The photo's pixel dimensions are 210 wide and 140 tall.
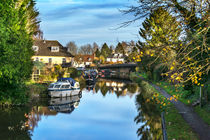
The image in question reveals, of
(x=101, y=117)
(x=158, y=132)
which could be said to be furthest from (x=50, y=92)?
(x=158, y=132)

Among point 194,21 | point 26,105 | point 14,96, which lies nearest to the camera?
point 194,21

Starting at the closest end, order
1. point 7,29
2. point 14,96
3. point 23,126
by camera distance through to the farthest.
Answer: point 23,126, point 7,29, point 14,96

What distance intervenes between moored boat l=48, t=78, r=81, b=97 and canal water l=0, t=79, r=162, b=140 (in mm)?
1632

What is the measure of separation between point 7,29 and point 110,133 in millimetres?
12373

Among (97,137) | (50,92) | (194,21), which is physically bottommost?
(97,137)

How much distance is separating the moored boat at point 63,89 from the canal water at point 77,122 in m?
1.63

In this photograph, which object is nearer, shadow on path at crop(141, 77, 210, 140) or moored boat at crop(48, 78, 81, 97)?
shadow on path at crop(141, 77, 210, 140)

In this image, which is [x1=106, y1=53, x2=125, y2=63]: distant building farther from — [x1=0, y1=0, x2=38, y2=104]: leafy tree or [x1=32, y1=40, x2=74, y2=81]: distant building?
[x1=0, y1=0, x2=38, y2=104]: leafy tree

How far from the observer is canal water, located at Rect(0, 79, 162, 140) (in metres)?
17.6

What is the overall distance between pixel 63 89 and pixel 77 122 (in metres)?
10.3

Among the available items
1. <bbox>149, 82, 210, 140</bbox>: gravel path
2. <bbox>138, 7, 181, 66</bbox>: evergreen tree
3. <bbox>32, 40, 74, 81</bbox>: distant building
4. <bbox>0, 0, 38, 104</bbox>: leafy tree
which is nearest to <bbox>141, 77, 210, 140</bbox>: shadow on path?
<bbox>149, 82, 210, 140</bbox>: gravel path

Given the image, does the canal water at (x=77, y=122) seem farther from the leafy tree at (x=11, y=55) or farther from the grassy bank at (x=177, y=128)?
the leafy tree at (x=11, y=55)

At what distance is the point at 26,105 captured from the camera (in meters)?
25.8

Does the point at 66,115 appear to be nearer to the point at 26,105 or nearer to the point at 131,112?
the point at 26,105
